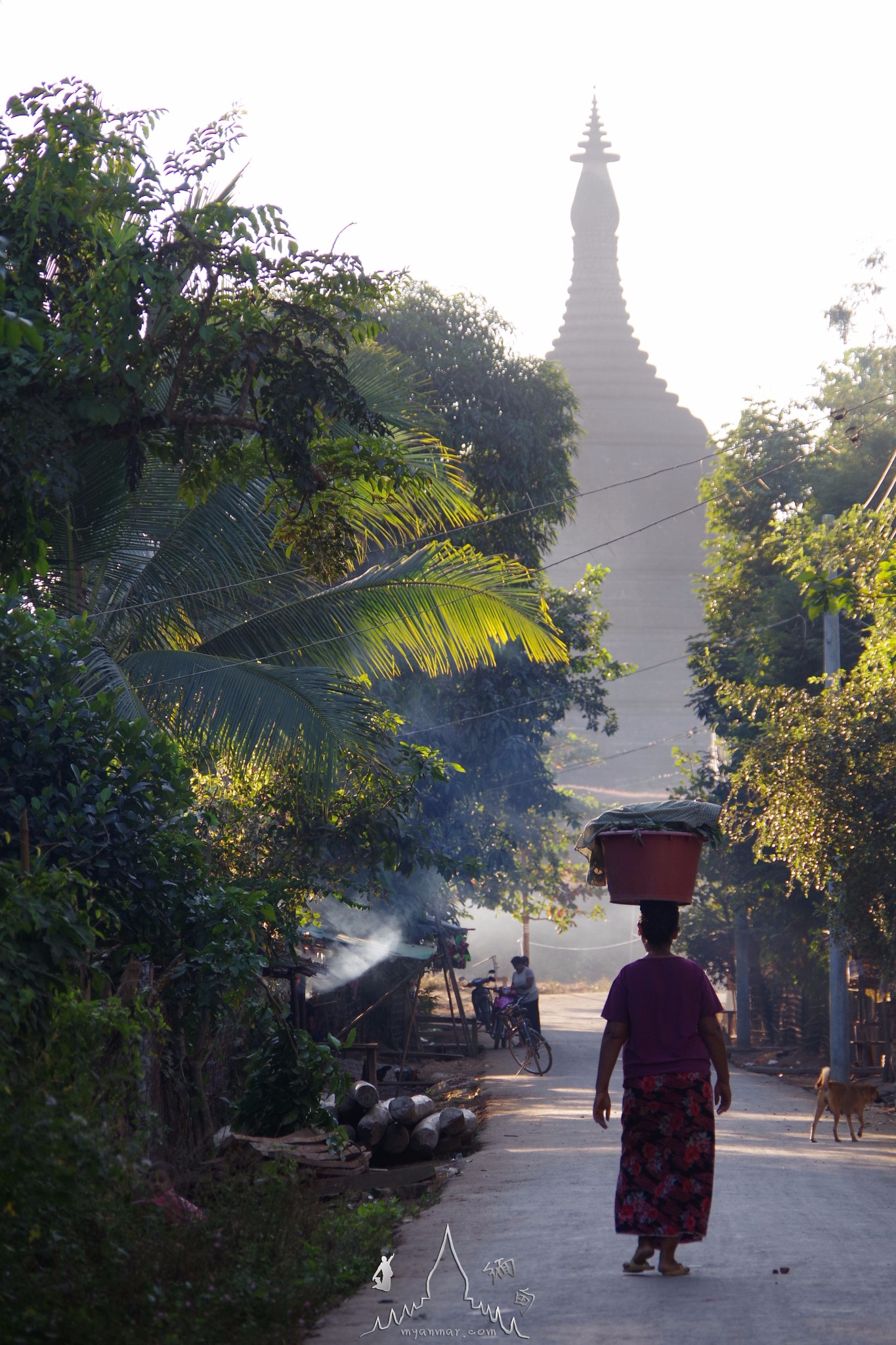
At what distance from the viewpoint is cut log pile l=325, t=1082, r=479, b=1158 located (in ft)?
37.6

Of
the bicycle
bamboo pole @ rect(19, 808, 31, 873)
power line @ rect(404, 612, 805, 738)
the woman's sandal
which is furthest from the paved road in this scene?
power line @ rect(404, 612, 805, 738)

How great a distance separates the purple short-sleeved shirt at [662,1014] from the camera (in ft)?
19.6

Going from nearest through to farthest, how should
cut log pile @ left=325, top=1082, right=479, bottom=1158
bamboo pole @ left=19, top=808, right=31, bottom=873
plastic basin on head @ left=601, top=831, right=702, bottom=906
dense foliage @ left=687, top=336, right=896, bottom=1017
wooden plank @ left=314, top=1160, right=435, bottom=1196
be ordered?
plastic basin on head @ left=601, top=831, right=702, bottom=906 < bamboo pole @ left=19, top=808, right=31, bottom=873 < wooden plank @ left=314, top=1160, right=435, bottom=1196 < cut log pile @ left=325, top=1082, right=479, bottom=1158 < dense foliage @ left=687, top=336, right=896, bottom=1017

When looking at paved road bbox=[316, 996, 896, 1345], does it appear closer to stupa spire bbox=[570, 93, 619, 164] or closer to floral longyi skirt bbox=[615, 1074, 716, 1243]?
floral longyi skirt bbox=[615, 1074, 716, 1243]

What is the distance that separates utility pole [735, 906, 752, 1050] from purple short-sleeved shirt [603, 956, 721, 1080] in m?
20.1

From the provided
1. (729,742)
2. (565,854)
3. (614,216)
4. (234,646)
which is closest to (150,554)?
(234,646)

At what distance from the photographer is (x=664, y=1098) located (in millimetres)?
5926

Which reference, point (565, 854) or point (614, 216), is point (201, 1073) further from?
point (614, 216)

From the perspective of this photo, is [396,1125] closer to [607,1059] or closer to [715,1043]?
[607,1059]

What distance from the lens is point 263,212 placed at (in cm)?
765

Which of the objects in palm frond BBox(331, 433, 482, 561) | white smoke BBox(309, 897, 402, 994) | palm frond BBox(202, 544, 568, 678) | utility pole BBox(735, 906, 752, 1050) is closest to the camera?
palm frond BBox(331, 433, 482, 561)

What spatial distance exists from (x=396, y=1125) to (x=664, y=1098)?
20.3 ft

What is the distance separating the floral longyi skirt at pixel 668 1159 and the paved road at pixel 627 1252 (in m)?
0.22

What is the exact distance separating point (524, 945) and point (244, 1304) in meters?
36.4
